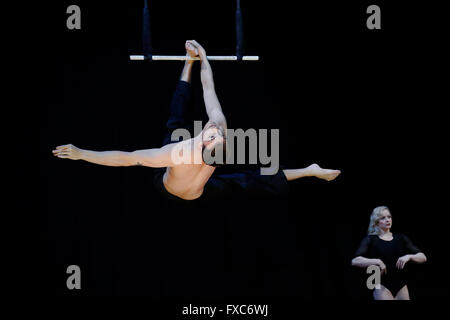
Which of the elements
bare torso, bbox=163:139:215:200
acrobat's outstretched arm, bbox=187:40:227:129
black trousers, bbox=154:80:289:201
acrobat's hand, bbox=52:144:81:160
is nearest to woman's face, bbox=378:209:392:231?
black trousers, bbox=154:80:289:201

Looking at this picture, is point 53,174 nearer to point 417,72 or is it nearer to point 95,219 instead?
point 95,219

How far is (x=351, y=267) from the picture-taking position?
4.22 m

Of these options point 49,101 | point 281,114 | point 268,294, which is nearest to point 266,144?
point 281,114

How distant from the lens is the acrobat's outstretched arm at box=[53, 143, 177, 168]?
10.8 ft

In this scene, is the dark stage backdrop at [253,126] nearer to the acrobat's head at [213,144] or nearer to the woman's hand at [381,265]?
the woman's hand at [381,265]

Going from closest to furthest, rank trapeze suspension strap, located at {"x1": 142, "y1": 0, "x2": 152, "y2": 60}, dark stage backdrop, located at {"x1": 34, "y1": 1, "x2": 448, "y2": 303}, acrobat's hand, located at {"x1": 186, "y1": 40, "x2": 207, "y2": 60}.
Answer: trapeze suspension strap, located at {"x1": 142, "y1": 0, "x2": 152, "y2": 60} → acrobat's hand, located at {"x1": 186, "y1": 40, "x2": 207, "y2": 60} → dark stage backdrop, located at {"x1": 34, "y1": 1, "x2": 448, "y2": 303}

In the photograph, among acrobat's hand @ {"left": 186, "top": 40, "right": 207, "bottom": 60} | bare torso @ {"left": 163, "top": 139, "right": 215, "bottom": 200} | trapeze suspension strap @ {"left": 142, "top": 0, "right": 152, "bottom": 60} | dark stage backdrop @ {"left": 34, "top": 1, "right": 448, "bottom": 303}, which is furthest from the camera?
dark stage backdrop @ {"left": 34, "top": 1, "right": 448, "bottom": 303}

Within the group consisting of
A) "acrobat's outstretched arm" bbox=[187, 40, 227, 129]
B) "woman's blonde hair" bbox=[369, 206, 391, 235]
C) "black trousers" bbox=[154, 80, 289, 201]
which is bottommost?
"woman's blonde hair" bbox=[369, 206, 391, 235]

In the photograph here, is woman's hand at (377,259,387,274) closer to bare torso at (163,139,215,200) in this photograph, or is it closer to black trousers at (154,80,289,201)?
black trousers at (154,80,289,201)

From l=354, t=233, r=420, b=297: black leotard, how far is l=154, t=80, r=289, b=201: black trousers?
765 millimetres

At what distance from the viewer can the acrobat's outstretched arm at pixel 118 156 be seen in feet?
10.8

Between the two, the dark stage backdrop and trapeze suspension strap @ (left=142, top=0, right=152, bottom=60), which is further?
the dark stage backdrop

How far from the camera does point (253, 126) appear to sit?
4203 mm

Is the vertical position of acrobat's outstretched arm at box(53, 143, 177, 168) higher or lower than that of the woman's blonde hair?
higher
